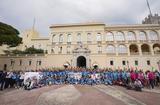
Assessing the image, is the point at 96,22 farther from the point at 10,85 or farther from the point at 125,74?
the point at 10,85

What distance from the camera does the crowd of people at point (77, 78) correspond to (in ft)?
42.9

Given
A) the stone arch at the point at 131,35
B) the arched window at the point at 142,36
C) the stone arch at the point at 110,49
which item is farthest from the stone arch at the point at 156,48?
the stone arch at the point at 110,49

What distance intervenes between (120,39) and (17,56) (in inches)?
1332

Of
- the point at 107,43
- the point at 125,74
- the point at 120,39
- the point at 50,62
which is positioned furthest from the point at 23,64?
the point at 125,74

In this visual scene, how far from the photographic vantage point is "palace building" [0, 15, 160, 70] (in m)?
34.0

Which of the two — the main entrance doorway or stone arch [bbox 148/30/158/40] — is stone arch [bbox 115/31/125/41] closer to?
stone arch [bbox 148/30/158/40]

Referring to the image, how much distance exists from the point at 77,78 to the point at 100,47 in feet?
72.2

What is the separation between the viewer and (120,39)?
36.5 meters

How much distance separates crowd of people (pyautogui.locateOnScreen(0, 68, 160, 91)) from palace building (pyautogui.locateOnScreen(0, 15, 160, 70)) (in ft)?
64.0

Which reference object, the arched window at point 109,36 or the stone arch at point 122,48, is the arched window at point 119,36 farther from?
the stone arch at point 122,48

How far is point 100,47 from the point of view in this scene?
35312 millimetres

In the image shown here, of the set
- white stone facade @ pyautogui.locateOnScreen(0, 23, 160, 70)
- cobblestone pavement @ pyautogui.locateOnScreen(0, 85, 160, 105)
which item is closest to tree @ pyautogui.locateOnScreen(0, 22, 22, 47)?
white stone facade @ pyautogui.locateOnScreen(0, 23, 160, 70)

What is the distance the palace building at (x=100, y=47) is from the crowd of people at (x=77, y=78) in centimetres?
1951

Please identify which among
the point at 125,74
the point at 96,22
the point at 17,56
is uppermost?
the point at 96,22
